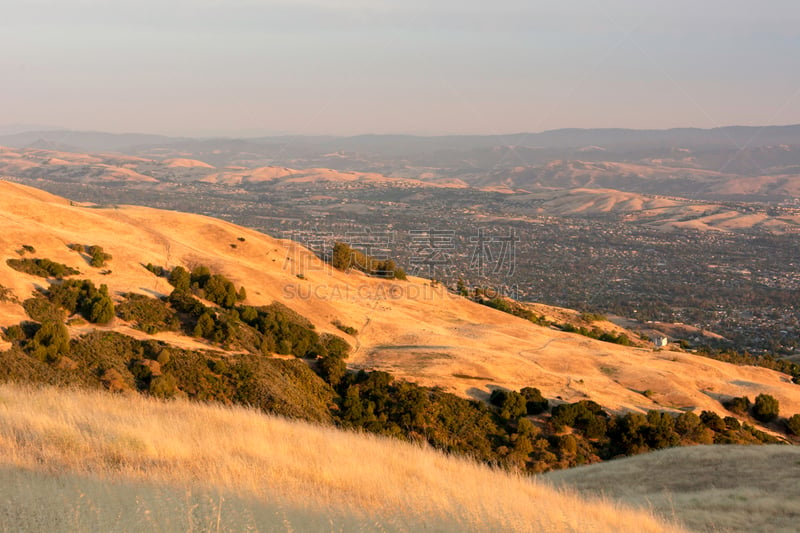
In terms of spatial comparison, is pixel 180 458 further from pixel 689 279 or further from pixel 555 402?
pixel 689 279

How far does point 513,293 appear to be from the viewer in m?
88.2

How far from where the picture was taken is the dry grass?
12.6 meters

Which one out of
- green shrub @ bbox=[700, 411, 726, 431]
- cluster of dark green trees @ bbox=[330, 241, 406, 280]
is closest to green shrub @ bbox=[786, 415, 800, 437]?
green shrub @ bbox=[700, 411, 726, 431]

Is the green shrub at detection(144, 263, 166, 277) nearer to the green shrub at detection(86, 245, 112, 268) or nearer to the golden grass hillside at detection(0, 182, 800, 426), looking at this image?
the golden grass hillside at detection(0, 182, 800, 426)

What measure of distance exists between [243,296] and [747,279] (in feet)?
346

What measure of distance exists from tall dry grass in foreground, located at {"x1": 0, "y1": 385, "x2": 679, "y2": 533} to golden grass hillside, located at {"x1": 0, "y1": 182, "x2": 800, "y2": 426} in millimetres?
Answer: 13052

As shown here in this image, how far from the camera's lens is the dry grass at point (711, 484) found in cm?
1261

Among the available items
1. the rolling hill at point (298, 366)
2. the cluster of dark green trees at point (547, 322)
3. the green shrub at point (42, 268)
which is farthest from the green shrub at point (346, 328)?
the cluster of dark green trees at point (547, 322)

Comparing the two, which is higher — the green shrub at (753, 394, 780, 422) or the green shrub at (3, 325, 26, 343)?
the green shrub at (3, 325, 26, 343)

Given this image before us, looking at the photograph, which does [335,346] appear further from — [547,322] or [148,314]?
[547,322]

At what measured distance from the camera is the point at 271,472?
927cm

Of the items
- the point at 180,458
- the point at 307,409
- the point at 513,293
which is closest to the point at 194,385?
the point at 307,409

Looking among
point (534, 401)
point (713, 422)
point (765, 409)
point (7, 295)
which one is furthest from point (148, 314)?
point (765, 409)

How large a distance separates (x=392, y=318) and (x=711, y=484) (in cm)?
2579
